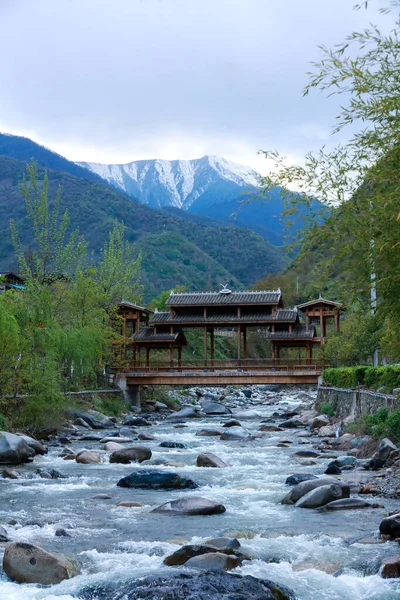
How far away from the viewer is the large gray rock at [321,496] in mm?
10992

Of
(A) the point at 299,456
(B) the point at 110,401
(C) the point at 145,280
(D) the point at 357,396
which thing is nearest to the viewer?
(A) the point at 299,456

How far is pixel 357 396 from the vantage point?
23250mm

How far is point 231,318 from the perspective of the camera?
36250 mm

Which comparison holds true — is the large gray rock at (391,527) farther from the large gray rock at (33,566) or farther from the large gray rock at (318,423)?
the large gray rock at (318,423)

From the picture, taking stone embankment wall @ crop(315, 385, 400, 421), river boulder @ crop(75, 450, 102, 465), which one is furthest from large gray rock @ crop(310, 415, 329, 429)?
river boulder @ crop(75, 450, 102, 465)

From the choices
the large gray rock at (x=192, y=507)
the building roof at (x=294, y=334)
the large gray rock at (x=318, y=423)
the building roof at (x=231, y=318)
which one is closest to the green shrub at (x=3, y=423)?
the large gray rock at (x=192, y=507)

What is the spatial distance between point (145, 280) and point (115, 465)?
7220cm

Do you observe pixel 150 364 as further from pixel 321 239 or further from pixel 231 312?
pixel 321 239

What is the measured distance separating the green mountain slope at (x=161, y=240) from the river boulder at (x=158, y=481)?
7276 centimetres

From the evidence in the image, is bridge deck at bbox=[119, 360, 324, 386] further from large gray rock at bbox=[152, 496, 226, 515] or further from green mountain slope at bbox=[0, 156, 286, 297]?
green mountain slope at bbox=[0, 156, 286, 297]

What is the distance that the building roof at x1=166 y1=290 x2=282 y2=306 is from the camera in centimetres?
3616

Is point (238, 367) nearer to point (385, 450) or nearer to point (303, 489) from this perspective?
point (385, 450)

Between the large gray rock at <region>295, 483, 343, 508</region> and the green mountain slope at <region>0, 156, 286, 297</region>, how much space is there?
2951 inches

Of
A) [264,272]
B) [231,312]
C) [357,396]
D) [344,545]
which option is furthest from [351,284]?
[264,272]
